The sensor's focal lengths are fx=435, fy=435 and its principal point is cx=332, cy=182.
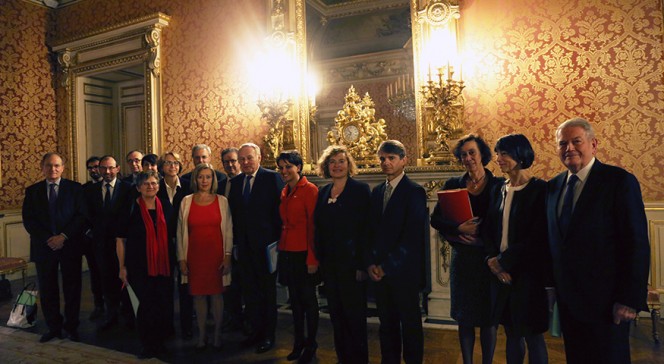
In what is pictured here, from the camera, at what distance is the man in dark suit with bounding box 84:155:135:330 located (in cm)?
348

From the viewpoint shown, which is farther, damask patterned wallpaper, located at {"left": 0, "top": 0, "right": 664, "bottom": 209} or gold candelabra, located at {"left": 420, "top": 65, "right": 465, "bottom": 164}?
gold candelabra, located at {"left": 420, "top": 65, "right": 465, "bottom": 164}

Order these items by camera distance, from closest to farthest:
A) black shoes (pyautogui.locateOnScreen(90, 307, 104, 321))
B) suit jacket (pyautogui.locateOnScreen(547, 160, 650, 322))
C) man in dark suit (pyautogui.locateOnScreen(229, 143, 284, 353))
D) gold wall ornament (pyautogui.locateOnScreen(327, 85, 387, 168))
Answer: suit jacket (pyautogui.locateOnScreen(547, 160, 650, 322)) < man in dark suit (pyautogui.locateOnScreen(229, 143, 284, 353)) < black shoes (pyautogui.locateOnScreen(90, 307, 104, 321)) < gold wall ornament (pyautogui.locateOnScreen(327, 85, 387, 168))

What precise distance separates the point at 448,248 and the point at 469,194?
4.76 feet

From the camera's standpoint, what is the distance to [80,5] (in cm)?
573

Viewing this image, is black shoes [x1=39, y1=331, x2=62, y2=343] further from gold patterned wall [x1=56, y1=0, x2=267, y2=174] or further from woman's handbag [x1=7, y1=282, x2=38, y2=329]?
gold patterned wall [x1=56, y1=0, x2=267, y2=174]

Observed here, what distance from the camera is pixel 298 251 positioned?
8.75ft

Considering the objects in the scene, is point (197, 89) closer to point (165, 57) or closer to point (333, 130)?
point (165, 57)

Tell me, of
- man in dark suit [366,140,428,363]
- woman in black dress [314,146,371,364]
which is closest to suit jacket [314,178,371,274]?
woman in black dress [314,146,371,364]

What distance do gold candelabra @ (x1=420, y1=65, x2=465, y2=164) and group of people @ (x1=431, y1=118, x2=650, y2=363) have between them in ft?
4.30

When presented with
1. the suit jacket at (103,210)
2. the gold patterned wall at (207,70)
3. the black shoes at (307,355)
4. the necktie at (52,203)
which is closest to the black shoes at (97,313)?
the suit jacket at (103,210)

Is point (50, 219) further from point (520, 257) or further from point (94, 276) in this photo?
point (520, 257)

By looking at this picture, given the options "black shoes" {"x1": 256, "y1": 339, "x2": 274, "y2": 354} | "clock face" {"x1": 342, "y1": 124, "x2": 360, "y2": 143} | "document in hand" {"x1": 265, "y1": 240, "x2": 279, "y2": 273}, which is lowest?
"black shoes" {"x1": 256, "y1": 339, "x2": 274, "y2": 354}

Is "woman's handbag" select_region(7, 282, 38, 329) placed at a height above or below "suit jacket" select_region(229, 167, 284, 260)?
below

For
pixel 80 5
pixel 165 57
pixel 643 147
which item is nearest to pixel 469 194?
pixel 643 147
